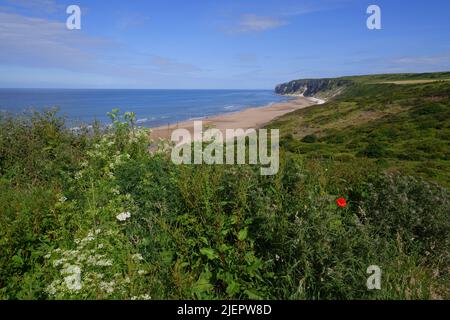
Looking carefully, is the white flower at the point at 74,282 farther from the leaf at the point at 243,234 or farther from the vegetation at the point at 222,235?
the leaf at the point at 243,234

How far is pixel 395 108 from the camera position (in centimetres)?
4603

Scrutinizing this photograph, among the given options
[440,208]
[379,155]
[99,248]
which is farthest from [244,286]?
[379,155]

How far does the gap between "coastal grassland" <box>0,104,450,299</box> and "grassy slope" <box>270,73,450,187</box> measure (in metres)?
9.83

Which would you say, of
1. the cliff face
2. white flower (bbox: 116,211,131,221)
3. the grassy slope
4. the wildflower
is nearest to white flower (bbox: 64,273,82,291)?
the wildflower

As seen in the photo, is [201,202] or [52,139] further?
[52,139]

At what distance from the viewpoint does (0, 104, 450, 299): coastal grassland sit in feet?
12.6

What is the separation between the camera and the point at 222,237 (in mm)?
4309

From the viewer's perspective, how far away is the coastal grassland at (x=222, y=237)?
385cm

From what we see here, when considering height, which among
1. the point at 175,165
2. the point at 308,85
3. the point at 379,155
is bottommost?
the point at 379,155

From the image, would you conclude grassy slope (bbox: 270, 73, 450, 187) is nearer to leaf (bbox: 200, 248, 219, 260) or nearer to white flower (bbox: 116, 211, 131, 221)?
white flower (bbox: 116, 211, 131, 221)

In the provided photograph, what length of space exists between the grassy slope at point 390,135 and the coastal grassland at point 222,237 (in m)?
9.83

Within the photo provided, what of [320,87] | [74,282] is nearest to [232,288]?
[74,282]
